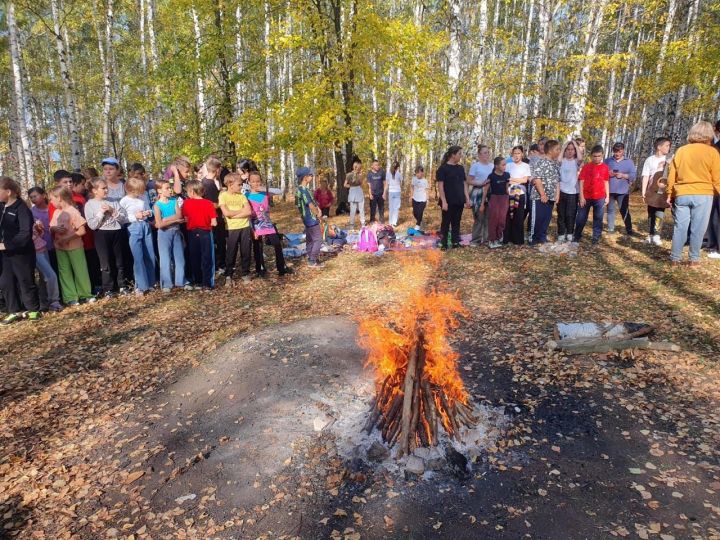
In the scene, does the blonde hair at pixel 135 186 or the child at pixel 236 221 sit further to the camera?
the child at pixel 236 221

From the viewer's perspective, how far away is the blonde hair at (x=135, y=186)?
816 centimetres

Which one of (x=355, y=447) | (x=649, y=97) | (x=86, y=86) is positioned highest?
(x=86, y=86)

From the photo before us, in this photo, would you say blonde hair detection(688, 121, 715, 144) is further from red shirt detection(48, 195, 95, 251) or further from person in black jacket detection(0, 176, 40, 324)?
person in black jacket detection(0, 176, 40, 324)

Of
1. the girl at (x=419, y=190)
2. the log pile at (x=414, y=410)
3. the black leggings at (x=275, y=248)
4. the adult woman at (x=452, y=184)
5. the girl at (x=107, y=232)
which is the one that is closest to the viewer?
the log pile at (x=414, y=410)

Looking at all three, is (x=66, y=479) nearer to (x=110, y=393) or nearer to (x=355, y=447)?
(x=110, y=393)

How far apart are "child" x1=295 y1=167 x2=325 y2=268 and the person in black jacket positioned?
471 cm

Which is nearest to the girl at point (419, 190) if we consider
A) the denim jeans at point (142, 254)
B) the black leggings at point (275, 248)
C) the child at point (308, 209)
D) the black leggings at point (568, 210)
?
the black leggings at point (568, 210)

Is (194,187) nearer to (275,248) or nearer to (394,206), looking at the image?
(275,248)

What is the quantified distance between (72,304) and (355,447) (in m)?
6.54

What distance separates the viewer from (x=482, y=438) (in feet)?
13.5

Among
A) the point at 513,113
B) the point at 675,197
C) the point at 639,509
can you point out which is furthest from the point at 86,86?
the point at 639,509

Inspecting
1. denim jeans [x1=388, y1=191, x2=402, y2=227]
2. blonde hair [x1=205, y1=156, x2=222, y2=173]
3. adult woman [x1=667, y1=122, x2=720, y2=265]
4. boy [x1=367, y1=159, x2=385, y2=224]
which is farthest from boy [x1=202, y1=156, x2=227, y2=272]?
adult woman [x1=667, y1=122, x2=720, y2=265]

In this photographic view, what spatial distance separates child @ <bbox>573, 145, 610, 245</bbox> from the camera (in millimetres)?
9758

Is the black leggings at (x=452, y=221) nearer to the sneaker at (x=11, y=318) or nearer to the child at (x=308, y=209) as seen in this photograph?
the child at (x=308, y=209)
